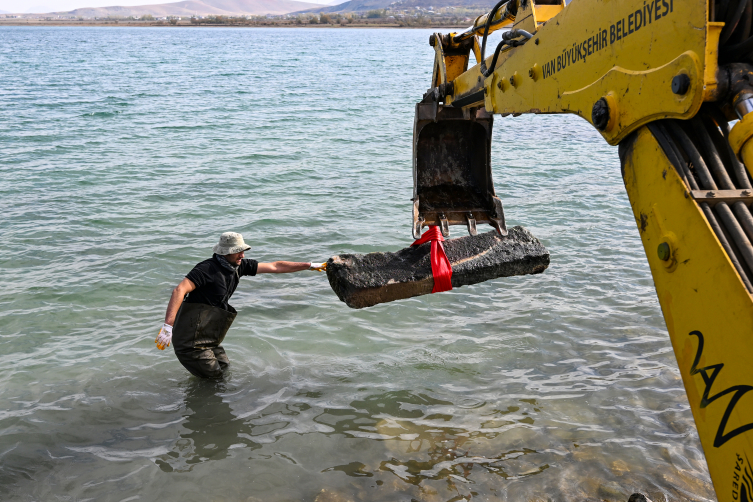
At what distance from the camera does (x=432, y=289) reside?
177 inches

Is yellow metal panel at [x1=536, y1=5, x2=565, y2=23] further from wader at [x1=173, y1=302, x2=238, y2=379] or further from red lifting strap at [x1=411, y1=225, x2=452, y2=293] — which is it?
wader at [x1=173, y1=302, x2=238, y2=379]

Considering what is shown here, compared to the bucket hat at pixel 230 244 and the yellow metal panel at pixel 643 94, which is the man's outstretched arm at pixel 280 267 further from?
the yellow metal panel at pixel 643 94

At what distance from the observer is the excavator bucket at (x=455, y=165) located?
4848mm

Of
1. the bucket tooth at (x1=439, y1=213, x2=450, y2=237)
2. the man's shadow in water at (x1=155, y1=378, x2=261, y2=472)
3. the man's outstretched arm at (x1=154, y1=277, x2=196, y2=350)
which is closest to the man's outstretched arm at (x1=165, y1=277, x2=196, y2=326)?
the man's outstretched arm at (x1=154, y1=277, x2=196, y2=350)

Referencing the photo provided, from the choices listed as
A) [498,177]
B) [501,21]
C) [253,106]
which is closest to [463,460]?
[501,21]

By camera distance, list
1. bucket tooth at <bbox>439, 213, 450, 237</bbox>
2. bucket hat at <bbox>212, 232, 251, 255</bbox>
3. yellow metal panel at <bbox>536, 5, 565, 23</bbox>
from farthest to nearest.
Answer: bucket hat at <bbox>212, 232, 251, 255</bbox> → bucket tooth at <bbox>439, 213, 450, 237</bbox> → yellow metal panel at <bbox>536, 5, 565, 23</bbox>

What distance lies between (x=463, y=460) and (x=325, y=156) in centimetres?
1104

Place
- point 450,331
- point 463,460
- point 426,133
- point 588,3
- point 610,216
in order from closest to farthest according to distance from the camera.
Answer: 1. point 588,3
2. point 463,460
3. point 426,133
4. point 450,331
5. point 610,216

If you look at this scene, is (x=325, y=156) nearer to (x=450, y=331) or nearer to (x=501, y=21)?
(x=450, y=331)

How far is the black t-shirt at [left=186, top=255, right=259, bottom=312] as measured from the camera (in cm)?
520

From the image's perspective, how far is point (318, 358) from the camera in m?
5.95

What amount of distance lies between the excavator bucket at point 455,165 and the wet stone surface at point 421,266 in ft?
0.69

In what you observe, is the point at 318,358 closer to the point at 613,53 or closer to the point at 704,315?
the point at 613,53

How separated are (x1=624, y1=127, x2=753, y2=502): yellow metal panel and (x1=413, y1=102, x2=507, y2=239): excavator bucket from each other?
259 cm
